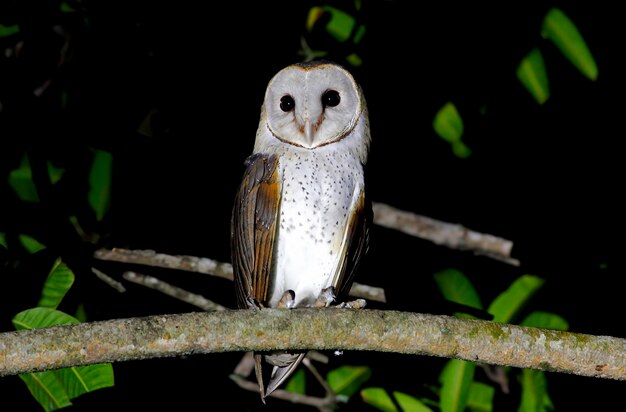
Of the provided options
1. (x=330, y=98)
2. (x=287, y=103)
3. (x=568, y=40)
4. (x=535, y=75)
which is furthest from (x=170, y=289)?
(x=568, y=40)

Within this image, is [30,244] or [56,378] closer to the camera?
[56,378]

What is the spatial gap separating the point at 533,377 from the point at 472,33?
4.97 ft

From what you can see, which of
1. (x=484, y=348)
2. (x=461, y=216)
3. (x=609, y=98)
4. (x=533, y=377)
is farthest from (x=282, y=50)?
(x=484, y=348)

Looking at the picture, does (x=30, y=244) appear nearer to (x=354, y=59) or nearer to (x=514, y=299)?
(x=354, y=59)

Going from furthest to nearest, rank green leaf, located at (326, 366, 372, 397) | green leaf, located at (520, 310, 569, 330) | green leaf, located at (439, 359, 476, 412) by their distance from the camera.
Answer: green leaf, located at (326, 366, 372, 397) → green leaf, located at (520, 310, 569, 330) → green leaf, located at (439, 359, 476, 412)

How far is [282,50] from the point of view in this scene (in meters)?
4.61

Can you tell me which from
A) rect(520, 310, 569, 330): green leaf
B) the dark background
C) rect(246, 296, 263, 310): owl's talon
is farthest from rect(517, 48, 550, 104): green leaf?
rect(246, 296, 263, 310): owl's talon

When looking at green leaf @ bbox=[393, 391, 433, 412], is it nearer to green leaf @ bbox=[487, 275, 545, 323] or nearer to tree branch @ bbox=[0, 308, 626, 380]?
green leaf @ bbox=[487, 275, 545, 323]

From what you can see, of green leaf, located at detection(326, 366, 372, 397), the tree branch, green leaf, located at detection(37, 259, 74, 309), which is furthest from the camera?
green leaf, located at detection(326, 366, 372, 397)

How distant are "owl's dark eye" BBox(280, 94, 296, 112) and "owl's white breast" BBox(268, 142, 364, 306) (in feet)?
0.63

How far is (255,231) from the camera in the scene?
3510 mm

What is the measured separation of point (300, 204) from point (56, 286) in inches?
39.1

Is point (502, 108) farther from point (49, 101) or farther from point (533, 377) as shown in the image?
point (49, 101)

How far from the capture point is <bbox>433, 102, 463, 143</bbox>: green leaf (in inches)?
157
